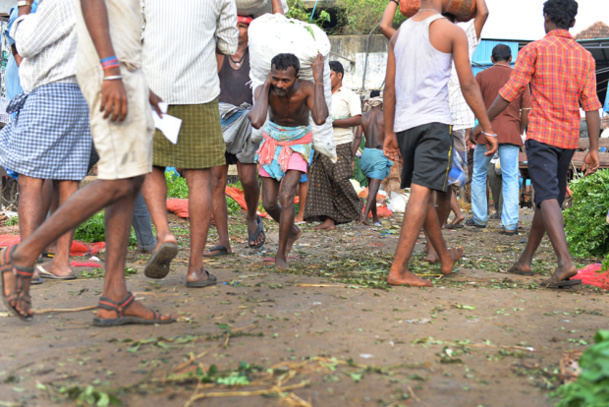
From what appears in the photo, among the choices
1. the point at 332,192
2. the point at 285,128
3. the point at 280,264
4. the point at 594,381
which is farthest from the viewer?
the point at 332,192

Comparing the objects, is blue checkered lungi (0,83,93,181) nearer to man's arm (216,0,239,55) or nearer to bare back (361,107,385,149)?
man's arm (216,0,239,55)

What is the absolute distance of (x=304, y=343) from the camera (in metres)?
2.78

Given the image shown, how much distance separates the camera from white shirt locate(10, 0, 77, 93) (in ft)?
13.8

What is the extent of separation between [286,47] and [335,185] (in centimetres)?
371

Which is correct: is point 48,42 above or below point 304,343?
above

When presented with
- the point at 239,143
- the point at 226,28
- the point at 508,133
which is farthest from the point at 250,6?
the point at 508,133

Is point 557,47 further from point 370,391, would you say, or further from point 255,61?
point 370,391

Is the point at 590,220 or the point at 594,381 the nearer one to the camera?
the point at 594,381

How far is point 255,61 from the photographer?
221 inches

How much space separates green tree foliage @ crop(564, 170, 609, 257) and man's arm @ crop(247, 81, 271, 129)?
2964 mm

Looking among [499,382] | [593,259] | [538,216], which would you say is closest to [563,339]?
[499,382]

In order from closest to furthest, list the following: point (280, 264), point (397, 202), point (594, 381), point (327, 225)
→ point (594, 381) < point (280, 264) < point (327, 225) < point (397, 202)

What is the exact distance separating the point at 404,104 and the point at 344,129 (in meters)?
4.56

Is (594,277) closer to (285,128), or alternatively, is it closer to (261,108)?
(285,128)
